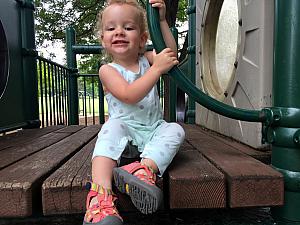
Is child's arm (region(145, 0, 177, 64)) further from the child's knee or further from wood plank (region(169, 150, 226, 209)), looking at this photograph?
wood plank (region(169, 150, 226, 209))

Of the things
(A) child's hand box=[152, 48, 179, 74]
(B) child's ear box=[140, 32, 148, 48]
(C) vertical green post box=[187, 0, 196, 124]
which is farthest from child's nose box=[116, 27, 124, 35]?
(C) vertical green post box=[187, 0, 196, 124]

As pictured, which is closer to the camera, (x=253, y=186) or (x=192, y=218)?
(x=253, y=186)

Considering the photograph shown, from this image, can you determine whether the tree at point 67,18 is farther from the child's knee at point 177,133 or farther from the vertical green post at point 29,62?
the child's knee at point 177,133

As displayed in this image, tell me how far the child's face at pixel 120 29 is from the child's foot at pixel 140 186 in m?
0.53

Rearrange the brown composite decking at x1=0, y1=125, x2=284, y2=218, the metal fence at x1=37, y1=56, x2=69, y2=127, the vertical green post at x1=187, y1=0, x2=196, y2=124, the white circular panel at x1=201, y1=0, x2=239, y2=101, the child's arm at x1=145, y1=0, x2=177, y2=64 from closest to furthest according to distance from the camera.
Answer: the brown composite decking at x1=0, y1=125, x2=284, y2=218, the child's arm at x1=145, y1=0, x2=177, y2=64, the white circular panel at x1=201, y1=0, x2=239, y2=101, the vertical green post at x1=187, y1=0, x2=196, y2=124, the metal fence at x1=37, y1=56, x2=69, y2=127

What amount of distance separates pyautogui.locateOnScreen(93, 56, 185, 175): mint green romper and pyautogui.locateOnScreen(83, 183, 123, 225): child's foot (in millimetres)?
163

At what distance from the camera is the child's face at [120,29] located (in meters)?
1.38

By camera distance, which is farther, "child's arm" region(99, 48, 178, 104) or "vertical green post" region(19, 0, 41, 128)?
"vertical green post" region(19, 0, 41, 128)

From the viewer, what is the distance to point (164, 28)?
1.41 metres

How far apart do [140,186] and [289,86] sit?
0.59 metres

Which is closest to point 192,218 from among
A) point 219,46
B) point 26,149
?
point 26,149

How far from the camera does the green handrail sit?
1.17m

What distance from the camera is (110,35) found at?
54.2 inches

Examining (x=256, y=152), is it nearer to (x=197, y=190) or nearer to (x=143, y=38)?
(x=197, y=190)
